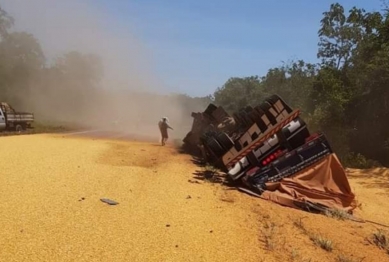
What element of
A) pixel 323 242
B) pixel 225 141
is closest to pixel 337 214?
pixel 323 242

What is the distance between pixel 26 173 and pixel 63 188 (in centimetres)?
190

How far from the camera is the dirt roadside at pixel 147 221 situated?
6020 mm

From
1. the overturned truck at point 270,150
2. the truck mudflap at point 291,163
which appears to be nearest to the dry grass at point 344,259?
the overturned truck at point 270,150

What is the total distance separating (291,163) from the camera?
10.8 metres

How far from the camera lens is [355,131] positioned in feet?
81.7

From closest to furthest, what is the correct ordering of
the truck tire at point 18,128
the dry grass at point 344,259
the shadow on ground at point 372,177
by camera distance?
the dry grass at point 344,259 < the shadow on ground at point 372,177 < the truck tire at point 18,128

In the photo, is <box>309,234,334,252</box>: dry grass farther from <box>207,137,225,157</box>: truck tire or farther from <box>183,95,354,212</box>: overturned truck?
<box>207,137,225,157</box>: truck tire

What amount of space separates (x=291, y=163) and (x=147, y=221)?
511cm

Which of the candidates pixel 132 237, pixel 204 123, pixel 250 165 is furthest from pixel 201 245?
pixel 204 123

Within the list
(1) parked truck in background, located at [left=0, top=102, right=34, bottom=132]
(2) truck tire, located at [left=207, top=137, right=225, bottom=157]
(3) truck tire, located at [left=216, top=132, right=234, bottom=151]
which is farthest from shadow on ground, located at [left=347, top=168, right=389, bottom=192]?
(1) parked truck in background, located at [left=0, top=102, right=34, bottom=132]

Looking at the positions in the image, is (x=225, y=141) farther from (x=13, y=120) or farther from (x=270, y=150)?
(x=13, y=120)

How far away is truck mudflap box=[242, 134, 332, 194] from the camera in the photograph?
35.1 ft

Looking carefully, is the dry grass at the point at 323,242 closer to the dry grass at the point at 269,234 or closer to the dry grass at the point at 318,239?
the dry grass at the point at 318,239

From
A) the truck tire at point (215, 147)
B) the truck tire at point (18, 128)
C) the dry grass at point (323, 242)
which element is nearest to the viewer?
the dry grass at point (323, 242)
